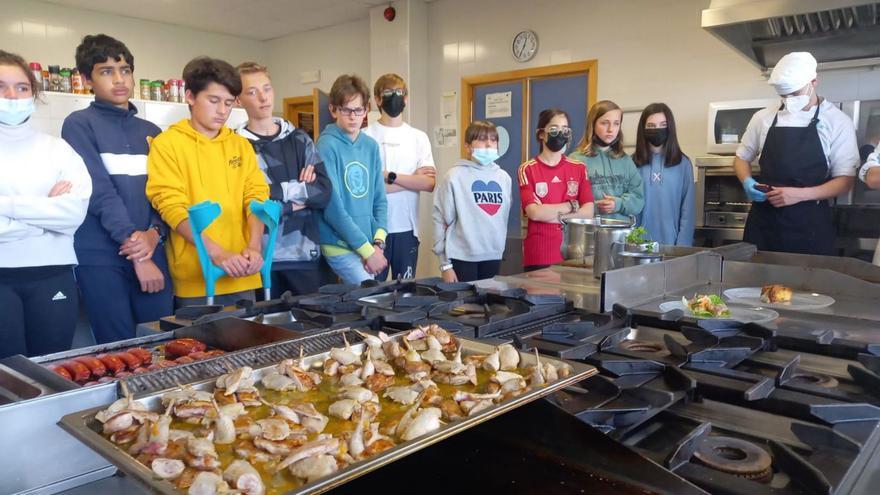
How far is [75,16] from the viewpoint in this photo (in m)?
6.30

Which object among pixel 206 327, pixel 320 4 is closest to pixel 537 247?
pixel 206 327

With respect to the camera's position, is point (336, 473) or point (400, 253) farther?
point (400, 253)

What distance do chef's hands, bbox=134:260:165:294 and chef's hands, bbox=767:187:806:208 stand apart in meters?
2.91

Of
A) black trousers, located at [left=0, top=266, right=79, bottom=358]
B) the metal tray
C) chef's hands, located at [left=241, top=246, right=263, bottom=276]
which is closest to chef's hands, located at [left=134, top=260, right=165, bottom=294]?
black trousers, located at [left=0, top=266, right=79, bottom=358]

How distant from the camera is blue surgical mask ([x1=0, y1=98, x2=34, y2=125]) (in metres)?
2.21

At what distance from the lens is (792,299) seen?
6.32 ft

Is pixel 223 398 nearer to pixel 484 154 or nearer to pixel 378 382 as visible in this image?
pixel 378 382

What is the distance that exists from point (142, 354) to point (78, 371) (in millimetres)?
128

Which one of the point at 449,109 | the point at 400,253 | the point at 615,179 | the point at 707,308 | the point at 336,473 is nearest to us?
the point at 336,473

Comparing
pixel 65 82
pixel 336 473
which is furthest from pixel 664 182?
pixel 65 82

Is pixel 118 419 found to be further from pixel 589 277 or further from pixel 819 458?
pixel 589 277

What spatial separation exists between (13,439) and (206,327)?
580 mm

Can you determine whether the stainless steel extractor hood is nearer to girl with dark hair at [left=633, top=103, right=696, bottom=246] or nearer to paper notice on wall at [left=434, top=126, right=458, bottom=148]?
girl with dark hair at [left=633, top=103, right=696, bottom=246]

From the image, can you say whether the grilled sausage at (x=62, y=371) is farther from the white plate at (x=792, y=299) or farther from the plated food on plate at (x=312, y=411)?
the white plate at (x=792, y=299)
